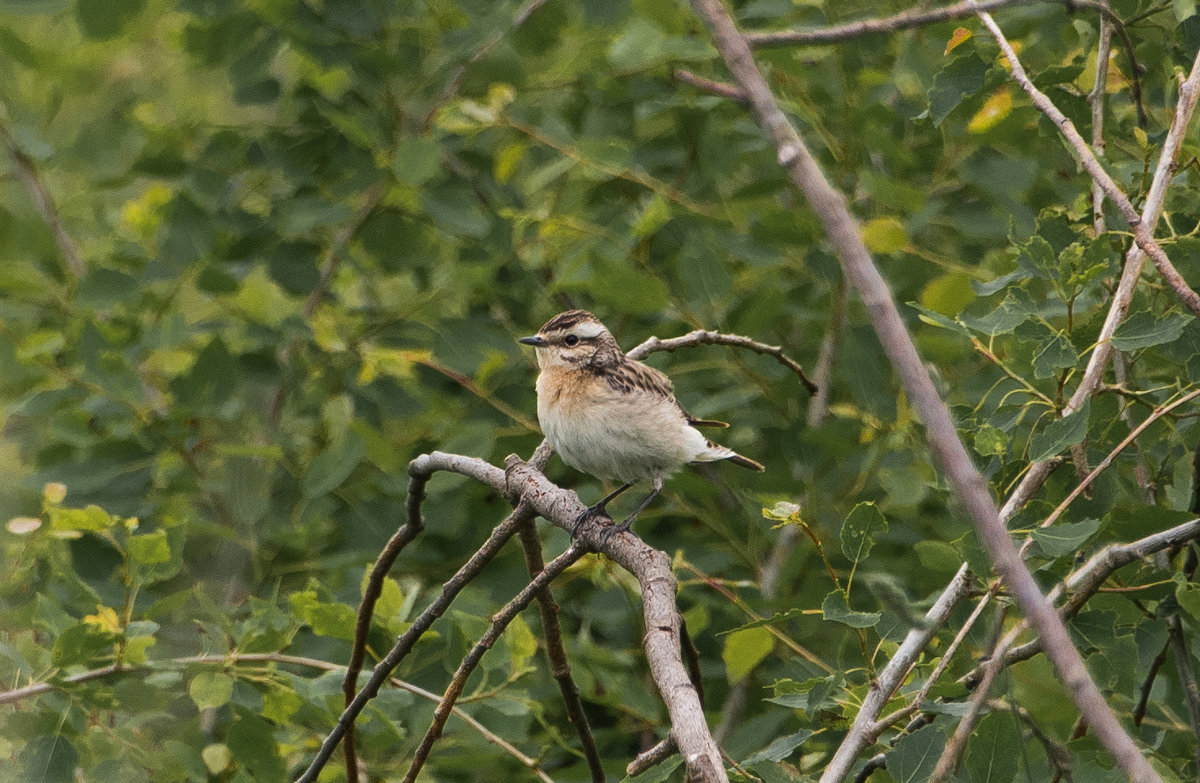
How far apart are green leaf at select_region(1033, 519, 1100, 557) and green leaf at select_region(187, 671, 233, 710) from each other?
2070 mm

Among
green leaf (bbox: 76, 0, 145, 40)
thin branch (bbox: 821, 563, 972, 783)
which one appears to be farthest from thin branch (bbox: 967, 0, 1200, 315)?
green leaf (bbox: 76, 0, 145, 40)

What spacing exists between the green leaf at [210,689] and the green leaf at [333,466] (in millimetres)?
1339

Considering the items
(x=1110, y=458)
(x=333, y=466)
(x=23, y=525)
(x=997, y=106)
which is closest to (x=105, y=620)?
(x=23, y=525)

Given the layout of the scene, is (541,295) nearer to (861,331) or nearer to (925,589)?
(861,331)

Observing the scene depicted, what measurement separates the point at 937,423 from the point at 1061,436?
1.47 meters

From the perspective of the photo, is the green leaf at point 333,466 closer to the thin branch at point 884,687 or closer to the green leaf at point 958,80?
the green leaf at point 958,80

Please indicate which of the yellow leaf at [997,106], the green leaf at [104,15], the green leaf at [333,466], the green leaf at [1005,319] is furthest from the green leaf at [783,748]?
the green leaf at [104,15]

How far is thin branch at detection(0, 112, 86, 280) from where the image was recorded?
5745mm

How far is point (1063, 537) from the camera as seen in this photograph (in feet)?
8.06

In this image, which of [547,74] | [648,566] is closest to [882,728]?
[648,566]

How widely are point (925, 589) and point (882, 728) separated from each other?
96.8 inches

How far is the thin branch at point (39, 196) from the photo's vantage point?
18.8ft

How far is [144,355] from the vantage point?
5414 mm

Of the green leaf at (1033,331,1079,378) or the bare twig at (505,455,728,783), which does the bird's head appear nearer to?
the bare twig at (505,455,728,783)
